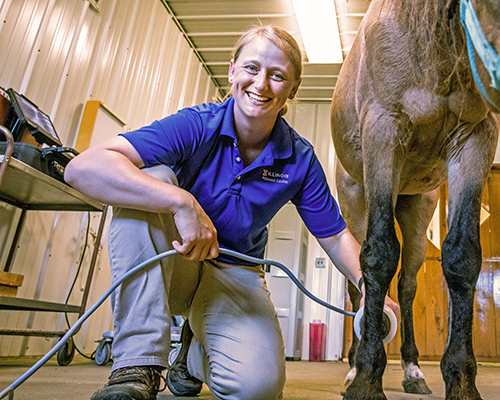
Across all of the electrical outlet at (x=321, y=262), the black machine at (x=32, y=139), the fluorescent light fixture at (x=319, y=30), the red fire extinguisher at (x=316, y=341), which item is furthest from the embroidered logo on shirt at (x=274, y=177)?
the electrical outlet at (x=321, y=262)

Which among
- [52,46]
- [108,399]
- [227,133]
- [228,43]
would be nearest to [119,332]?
[108,399]

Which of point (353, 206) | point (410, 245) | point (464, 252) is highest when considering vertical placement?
point (353, 206)

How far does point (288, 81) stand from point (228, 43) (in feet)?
14.1

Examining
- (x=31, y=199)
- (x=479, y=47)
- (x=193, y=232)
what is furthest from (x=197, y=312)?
(x=31, y=199)

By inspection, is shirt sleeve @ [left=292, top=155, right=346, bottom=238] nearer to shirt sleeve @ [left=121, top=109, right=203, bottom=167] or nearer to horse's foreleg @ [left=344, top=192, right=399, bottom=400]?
horse's foreleg @ [left=344, top=192, right=399, bottom=400]

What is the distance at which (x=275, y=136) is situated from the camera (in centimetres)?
140

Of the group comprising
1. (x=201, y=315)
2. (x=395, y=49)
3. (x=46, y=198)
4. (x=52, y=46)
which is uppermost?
(x=52, y=46)

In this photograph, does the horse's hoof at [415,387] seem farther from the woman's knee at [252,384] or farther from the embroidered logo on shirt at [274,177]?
the embroidered logo on shirt at [274,177]

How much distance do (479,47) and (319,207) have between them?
84 cm

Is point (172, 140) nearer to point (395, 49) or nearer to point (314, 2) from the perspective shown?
point (395, 49)

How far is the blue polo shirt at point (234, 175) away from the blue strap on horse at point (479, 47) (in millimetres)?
697

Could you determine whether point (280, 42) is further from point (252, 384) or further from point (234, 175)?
point (252, 384)

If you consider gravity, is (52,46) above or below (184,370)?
above

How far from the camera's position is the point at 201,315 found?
1.34m
